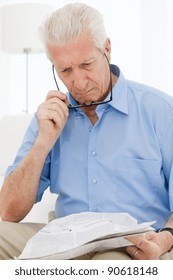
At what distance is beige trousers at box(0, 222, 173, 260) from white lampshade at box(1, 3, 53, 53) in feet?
7.56

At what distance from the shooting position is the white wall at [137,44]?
3949 millimetres

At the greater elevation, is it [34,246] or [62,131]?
[62,131]

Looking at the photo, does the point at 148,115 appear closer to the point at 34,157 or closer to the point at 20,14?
the point at 34,157

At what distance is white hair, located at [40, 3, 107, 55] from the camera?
157 centimetres

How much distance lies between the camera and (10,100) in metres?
4.55

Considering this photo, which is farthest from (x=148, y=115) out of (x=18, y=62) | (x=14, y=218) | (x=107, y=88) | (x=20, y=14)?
(x=18, y=62)

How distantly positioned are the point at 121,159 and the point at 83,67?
30cm

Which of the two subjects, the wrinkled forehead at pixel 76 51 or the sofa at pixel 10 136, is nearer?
the wrinkled forehead at pixel 76 51

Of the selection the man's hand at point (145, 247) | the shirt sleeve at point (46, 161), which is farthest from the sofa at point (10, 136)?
the man's hand at point (145, 247)

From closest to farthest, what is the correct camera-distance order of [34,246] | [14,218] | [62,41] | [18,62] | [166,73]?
[34,246]
[62,41]
[14,218]
[166,73]
[18,62]

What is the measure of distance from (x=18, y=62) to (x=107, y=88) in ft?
9.63

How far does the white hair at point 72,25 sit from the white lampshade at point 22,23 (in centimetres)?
210

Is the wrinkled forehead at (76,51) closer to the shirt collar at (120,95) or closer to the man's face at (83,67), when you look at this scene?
the man's face at (83,67)

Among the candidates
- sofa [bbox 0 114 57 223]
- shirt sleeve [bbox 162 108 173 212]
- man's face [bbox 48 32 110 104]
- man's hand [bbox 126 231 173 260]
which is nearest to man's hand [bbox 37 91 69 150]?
man's face [bbox 48 32 110 104]
